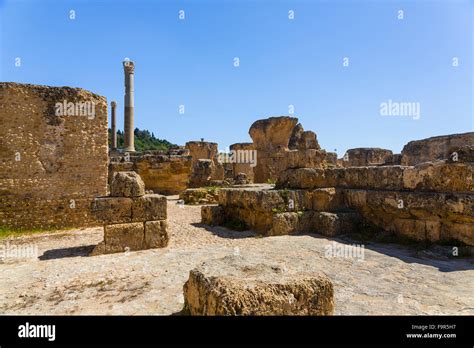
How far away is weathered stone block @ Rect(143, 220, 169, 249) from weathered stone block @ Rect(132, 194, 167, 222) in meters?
0.12

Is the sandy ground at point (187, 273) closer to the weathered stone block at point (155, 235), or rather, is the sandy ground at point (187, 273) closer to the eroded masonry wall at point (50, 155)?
the weathered stone block at point (155, 235)

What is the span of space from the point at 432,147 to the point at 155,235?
1589cm

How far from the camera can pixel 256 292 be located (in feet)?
6.97

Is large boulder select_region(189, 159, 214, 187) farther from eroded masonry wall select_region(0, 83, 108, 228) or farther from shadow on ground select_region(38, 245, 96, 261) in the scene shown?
shadow on ground select_region(38, 245, 96, 261)

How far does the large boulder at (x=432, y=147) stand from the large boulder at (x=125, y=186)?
12387mm

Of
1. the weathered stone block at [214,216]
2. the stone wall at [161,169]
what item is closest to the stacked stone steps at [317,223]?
the weathered stone block at [214,216]

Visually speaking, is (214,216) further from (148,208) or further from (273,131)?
(273,131)

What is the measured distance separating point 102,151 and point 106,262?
189 inches

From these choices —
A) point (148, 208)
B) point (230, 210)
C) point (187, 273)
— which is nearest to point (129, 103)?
point (230, 210)

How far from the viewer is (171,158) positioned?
15172mm

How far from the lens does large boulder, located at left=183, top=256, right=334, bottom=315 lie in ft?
6.75

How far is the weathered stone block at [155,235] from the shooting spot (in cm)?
557

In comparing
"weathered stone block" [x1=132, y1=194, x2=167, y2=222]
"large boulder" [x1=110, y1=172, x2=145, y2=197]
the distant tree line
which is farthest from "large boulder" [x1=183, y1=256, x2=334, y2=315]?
the distant tree line
